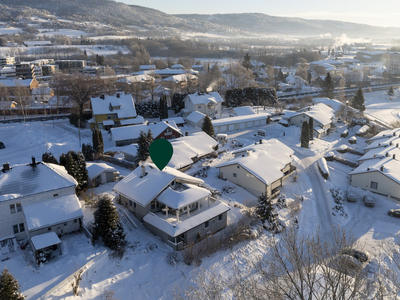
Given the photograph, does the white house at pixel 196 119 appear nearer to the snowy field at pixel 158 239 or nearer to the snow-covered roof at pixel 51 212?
the snowy field at pixel 158 239

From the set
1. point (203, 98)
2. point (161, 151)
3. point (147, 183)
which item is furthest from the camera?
point (203, 98)

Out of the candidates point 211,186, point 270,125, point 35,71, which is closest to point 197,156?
point 211,186

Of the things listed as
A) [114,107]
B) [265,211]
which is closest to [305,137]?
[265,211]

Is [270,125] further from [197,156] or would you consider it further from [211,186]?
[211,186]

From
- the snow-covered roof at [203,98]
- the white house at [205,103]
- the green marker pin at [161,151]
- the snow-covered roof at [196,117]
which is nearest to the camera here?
the green marker pin at [161,151]

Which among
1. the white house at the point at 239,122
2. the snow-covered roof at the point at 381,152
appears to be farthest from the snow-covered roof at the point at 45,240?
the snow-covered roof at the point at 381,152

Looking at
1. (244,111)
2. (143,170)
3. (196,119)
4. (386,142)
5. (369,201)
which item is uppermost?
(143,170)

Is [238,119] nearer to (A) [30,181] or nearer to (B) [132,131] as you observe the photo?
(B) [132,131]
